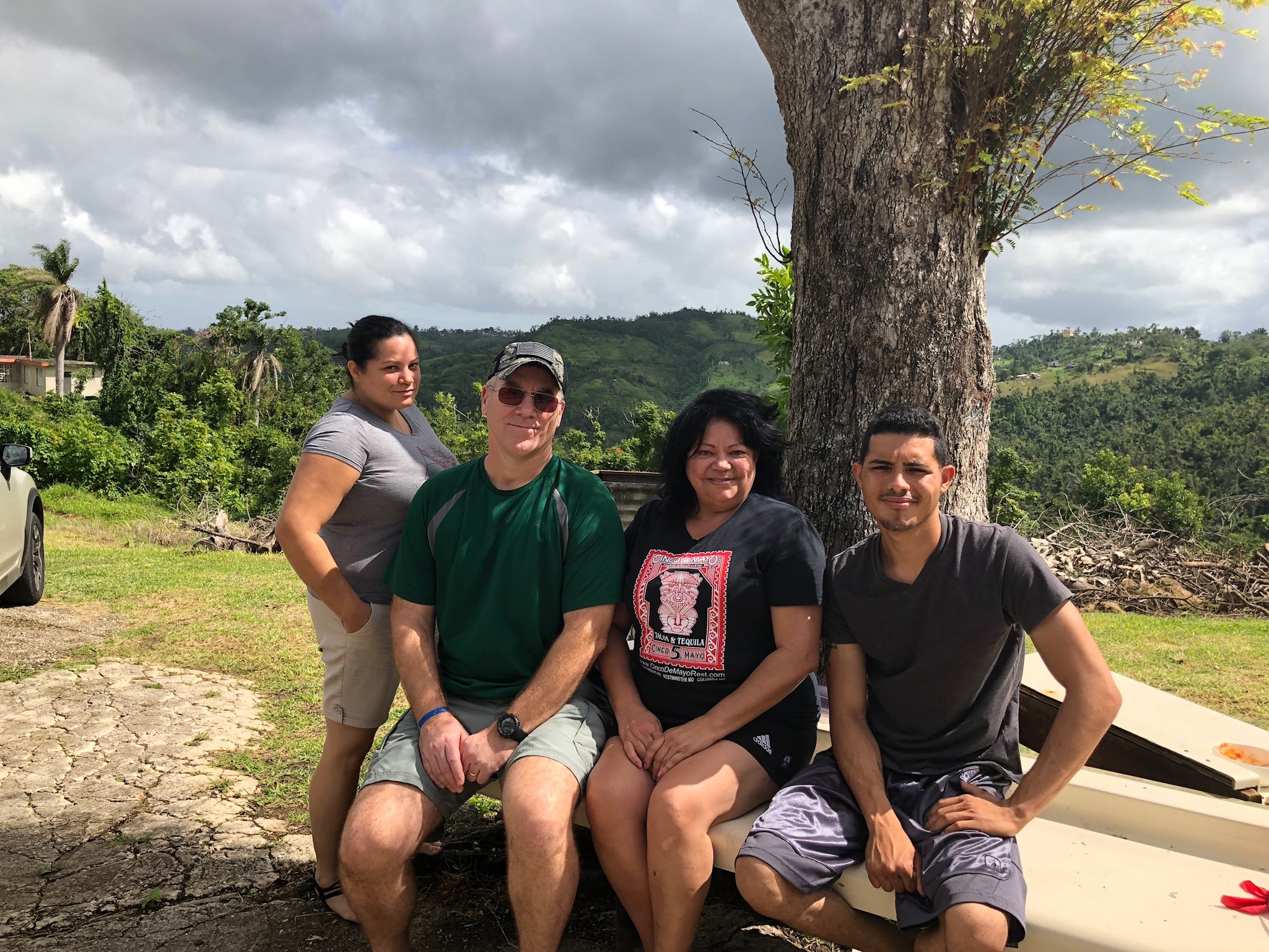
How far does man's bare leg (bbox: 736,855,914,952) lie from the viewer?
2.16 meters

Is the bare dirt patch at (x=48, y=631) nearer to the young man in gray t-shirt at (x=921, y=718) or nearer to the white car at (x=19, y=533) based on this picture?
the white car at (x=19, y=533)

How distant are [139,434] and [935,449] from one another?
39.7 m

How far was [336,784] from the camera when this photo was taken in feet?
9.54

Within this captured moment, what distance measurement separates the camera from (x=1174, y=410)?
64250 mm

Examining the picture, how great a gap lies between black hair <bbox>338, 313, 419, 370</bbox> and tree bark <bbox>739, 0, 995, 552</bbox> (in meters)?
1.58

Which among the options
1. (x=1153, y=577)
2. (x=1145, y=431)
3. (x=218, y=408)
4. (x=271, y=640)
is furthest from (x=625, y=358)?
(x=271, y=640)

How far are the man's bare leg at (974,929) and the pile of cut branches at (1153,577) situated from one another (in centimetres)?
891

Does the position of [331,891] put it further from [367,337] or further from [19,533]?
[19,533]

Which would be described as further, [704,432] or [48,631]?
[48,631]

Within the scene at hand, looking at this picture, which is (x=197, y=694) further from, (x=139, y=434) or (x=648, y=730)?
(x=139, y=434)

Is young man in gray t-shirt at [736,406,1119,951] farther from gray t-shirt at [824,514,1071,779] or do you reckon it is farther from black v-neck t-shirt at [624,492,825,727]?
black v-neck t-shirt at [624,492,825,727]

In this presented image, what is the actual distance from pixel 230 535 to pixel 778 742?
13.1 meters

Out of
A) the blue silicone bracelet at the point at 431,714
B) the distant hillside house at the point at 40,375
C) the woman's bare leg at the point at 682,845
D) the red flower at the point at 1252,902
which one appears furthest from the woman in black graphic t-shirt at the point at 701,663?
the distant hillside house at the point at 40,375

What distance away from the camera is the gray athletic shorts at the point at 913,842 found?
2.01 metres
